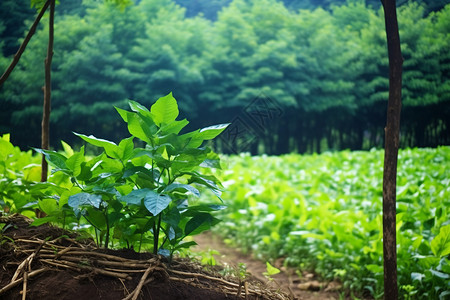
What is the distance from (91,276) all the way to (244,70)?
9.24m

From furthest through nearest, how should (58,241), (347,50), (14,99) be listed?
(347,50), (14,99), (58,241)

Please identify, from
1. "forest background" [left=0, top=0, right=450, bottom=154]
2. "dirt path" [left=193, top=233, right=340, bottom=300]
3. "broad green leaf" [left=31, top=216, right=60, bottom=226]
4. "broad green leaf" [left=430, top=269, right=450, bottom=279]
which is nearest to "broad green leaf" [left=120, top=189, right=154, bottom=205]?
"broad green leaf" [left=31, top=216, right=60, bottom=226]

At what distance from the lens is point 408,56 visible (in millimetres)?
4086

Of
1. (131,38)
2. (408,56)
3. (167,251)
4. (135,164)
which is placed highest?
(131,38)

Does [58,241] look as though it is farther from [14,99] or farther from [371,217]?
[14,99]

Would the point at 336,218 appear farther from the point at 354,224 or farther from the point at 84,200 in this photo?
the point at 84,200

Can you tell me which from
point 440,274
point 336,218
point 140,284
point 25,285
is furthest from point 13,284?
point 336,218

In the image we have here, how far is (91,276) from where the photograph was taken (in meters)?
0.82

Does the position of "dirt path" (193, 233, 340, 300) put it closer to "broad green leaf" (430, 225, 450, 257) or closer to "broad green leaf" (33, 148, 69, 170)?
"broad green leaf" (430, 225, 450, 257)

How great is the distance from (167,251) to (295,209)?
1746mm

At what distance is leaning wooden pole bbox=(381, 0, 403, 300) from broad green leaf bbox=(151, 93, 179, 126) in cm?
65

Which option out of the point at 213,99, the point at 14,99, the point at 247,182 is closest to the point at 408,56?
the point at 247,182

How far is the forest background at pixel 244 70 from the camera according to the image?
383 cm

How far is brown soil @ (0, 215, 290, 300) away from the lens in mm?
803
